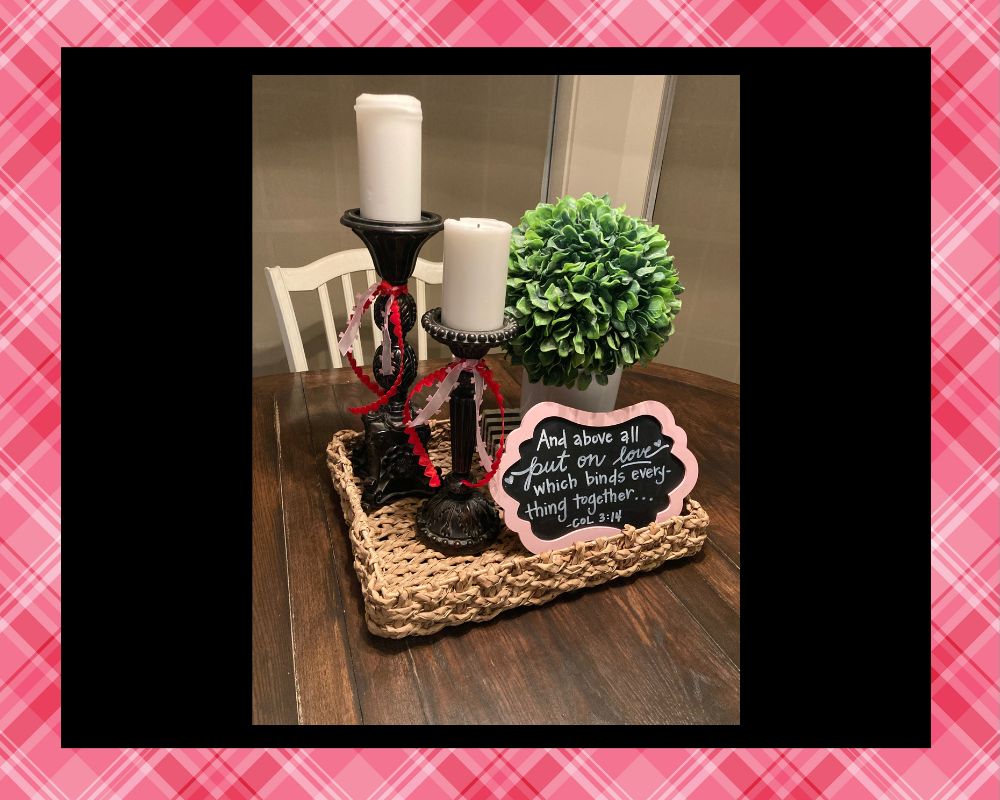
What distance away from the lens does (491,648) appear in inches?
23.6

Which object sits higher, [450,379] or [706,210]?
[706,210]

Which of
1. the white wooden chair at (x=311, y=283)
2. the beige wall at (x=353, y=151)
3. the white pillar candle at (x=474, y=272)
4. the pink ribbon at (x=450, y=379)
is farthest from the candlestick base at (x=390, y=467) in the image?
the beige wall at (x=353, y=151)

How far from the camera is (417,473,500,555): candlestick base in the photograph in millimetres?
682

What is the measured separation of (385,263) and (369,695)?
0.43 meters

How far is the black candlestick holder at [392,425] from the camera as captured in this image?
0.66 metres

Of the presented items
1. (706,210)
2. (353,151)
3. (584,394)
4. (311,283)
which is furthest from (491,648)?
(353,151)

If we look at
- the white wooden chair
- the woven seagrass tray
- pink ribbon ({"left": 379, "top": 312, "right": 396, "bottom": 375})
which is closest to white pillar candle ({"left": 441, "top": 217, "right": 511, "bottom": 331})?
pink ribbon ({"left": 379, "top": 312, "right": 396, "bottom": 375})

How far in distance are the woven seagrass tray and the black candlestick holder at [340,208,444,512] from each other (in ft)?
0.06

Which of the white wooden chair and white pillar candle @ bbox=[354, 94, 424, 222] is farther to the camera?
the white wooden chair

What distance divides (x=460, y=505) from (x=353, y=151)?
1378 mm

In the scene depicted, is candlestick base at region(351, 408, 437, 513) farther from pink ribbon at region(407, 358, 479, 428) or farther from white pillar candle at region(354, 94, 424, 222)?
white pillar candle at region(354, 94, 424, 222)

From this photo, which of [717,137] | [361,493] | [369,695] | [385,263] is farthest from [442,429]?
[717,137]

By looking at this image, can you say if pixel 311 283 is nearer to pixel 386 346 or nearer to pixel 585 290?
pixel 386 346

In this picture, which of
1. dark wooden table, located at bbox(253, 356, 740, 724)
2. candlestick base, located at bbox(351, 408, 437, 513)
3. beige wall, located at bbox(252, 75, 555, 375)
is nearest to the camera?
dark wooden table, located at bbox(253, 356, 740, 724)
